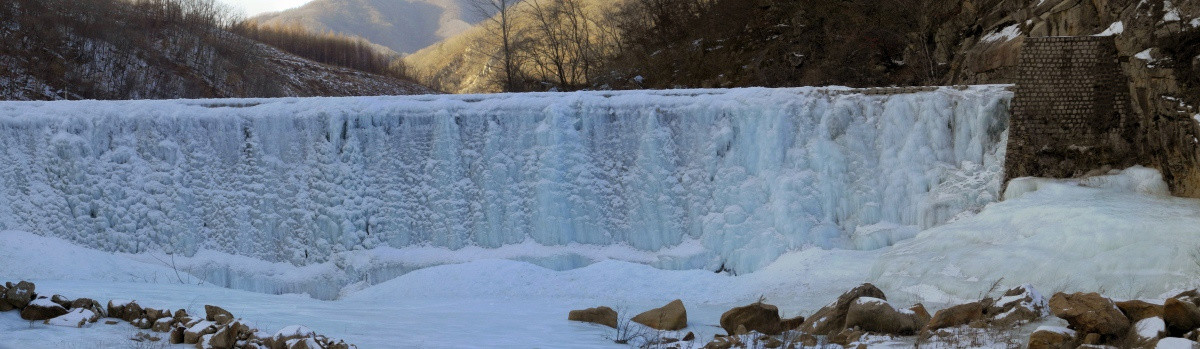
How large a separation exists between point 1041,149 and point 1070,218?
1.82 metres

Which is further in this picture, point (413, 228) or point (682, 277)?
point (413, 228)

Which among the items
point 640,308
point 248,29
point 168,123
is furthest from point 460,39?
point 640,308

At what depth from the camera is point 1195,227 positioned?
9.90 metres

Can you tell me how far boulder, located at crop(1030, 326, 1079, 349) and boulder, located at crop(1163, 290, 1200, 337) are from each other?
0.60m

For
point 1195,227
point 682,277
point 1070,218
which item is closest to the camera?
point 1195,227

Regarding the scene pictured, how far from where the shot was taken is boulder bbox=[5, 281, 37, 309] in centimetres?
741

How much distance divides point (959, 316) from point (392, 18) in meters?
110

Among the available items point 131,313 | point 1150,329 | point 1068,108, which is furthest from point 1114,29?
point 131,313

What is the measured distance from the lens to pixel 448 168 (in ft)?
44.7

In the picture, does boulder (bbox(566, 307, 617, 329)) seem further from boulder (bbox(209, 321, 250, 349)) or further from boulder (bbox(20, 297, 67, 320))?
boulder (bbox(20, 297, 67, 320))

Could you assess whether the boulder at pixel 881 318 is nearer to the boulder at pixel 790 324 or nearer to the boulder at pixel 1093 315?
the boulder at pixel 790 324

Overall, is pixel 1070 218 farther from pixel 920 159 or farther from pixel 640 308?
pixel 640 308

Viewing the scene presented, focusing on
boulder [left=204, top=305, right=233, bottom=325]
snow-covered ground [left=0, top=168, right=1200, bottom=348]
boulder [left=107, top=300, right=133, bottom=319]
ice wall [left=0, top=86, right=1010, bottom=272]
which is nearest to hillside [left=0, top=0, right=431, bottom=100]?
ice wall [left=0, top=86, right=1010, bottom=272]

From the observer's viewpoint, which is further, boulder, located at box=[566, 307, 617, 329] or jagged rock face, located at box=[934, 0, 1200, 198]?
jagged rock face, located at box=[934, 0, 1200, 198]
